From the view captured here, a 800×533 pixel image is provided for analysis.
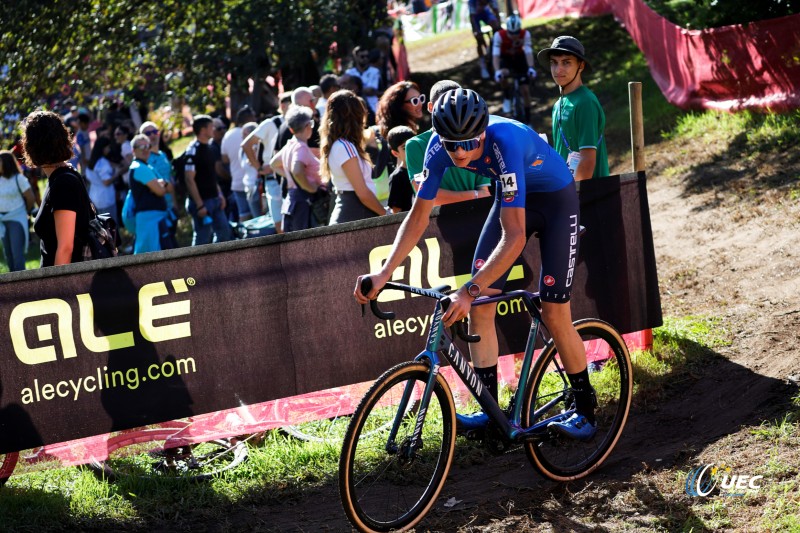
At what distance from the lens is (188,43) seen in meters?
19.0

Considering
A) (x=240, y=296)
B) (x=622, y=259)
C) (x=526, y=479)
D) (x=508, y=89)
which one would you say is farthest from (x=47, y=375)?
(x=508, y=89)

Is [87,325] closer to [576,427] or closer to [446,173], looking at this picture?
[446,173]

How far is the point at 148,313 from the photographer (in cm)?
590

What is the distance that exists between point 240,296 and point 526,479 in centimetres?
212

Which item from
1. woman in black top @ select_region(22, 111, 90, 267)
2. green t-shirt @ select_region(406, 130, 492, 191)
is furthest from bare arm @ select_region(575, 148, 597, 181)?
woman in black top @ select_region(22, 111, 90, 267)

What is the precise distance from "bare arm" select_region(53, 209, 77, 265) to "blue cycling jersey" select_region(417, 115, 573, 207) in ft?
7.95

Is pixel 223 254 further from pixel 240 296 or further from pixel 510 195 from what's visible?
pixel 510 195

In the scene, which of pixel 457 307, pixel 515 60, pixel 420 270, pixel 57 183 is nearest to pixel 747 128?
pixel 515 60

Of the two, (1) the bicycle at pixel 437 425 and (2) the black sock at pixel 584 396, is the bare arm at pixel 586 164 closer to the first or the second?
(1) the bicycle at pixel 437 425

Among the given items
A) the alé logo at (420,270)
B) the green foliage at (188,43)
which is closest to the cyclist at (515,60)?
the green foliage at (188,43)

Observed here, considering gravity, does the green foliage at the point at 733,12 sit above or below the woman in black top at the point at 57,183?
above
